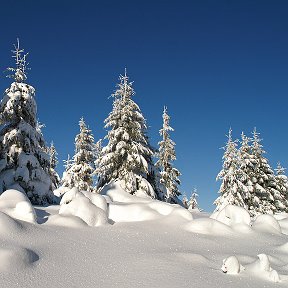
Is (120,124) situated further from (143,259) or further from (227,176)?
(143,259)

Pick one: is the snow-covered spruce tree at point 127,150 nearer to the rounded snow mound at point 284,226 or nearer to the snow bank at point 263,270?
the rounded snow mound at point 284,226

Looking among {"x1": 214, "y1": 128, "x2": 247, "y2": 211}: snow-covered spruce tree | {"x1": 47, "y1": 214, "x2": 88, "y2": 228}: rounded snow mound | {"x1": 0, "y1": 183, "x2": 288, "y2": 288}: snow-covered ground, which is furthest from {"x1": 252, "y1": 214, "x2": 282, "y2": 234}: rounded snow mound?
{"x1": 214, "y1": 128, "x2": 247, "y2": 211}: snow-covered spruce tree

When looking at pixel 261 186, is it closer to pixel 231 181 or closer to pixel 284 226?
pixel 231 181

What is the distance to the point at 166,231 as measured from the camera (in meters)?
8.00

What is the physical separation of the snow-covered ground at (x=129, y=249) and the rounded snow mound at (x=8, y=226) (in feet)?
0.06

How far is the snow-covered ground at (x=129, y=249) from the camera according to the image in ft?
16.2

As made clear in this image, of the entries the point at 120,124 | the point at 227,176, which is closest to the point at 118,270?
the point at 120,124

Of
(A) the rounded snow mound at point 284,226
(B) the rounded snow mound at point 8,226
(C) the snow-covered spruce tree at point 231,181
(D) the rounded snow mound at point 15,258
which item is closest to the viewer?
(D) the rounded snow mound at point 15,258

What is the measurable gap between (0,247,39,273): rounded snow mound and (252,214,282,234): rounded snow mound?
6619 mm

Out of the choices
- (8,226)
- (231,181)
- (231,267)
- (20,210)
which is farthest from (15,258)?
(231,181)

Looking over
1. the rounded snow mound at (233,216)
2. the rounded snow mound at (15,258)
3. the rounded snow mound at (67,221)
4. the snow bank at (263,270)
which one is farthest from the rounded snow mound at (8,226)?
the rounded snow mound at (233,216)

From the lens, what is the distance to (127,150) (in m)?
23.2

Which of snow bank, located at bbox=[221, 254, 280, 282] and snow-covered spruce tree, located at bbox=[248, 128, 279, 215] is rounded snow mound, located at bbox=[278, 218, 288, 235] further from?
snow-covered spruce tree, located at bbox=[248, 128, 279, 215]

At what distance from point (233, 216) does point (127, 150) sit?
1384cm
